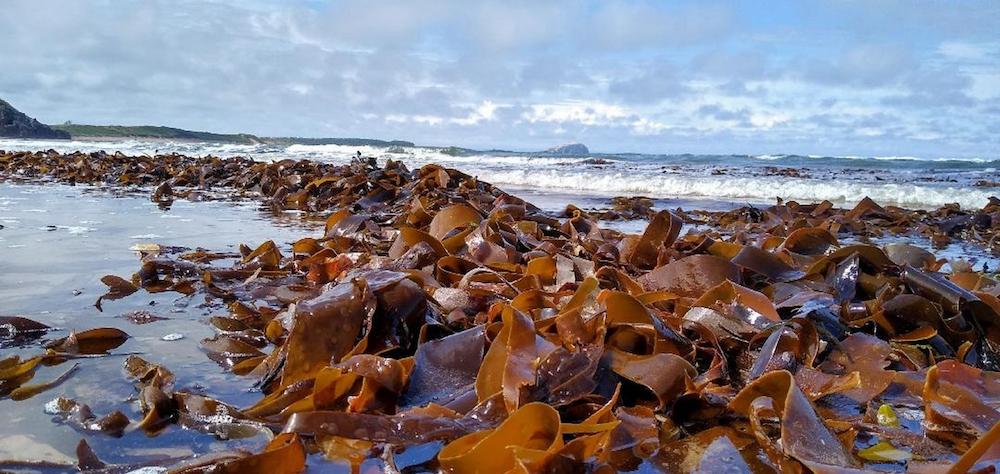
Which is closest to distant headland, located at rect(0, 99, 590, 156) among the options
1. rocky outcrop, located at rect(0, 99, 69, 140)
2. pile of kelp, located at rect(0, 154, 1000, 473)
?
rocky outcrop, located at rect(0, 99, 69, 140)

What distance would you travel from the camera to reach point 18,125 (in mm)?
32750

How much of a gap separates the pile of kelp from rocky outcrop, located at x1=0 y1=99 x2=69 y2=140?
3698 centimetres

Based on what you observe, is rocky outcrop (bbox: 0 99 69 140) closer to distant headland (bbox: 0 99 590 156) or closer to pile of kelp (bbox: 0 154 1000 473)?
distant headland (bbox: 0 99 590 156)

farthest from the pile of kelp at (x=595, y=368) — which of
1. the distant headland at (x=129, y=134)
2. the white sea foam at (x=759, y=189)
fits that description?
the distant headland at (x=129, y=134)

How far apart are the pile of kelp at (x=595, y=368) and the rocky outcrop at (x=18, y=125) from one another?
36984 mm

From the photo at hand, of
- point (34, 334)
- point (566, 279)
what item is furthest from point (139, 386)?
point (566, 279)

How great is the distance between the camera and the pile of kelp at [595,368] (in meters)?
1.13

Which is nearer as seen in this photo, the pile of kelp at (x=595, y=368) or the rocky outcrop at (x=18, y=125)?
the pile of kelp at (x=595, y=368)

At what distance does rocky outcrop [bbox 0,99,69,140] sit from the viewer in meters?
32.0

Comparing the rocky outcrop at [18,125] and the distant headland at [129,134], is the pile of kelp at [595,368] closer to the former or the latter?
the distant headland at [129,134]

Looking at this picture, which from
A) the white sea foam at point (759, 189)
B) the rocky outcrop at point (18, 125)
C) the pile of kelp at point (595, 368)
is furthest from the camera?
the rocky outcrop at point (18, 125)

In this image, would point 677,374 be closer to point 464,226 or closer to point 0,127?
point 464,226

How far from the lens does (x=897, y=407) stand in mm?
1404

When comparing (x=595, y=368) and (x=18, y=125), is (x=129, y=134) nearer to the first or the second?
(x=18, y=125)
